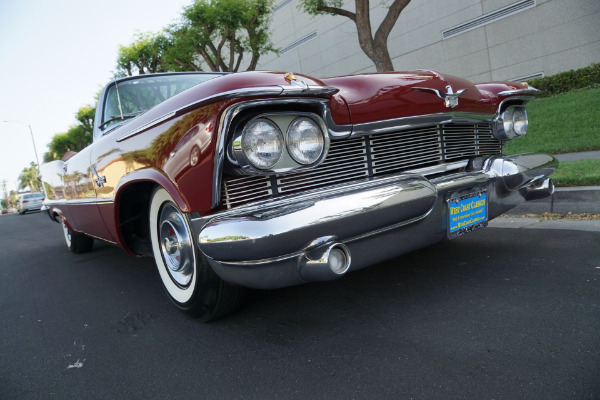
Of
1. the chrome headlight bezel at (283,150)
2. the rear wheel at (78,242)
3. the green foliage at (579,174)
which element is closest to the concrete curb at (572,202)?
the green foliage at (579,174)

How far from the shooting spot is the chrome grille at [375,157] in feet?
6.34

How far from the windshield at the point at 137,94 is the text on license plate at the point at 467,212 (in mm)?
2177

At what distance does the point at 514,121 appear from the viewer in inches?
116

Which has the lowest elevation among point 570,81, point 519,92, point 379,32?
point 519,92

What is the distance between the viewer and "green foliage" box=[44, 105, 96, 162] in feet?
109

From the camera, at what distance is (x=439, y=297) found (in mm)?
2326

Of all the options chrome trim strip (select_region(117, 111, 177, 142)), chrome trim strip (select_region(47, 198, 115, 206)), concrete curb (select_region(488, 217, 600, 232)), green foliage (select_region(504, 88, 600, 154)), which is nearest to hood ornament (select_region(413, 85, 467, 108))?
chrome trim strip (select_region(117, 111, 177, 142))

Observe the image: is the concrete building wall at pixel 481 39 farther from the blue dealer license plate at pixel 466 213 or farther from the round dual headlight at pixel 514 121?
the blue dealer license plate at pixel 466 213

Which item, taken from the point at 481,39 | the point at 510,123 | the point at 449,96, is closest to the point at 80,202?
the point at 449,96

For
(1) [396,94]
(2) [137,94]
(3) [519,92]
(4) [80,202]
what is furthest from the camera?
(4) [80,202]

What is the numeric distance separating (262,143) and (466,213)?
122cm

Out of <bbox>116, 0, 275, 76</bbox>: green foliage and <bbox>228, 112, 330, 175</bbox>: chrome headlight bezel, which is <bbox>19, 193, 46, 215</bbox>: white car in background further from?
<bbox>228, 112, 330, 175</bbox>: chrome headlight bezel

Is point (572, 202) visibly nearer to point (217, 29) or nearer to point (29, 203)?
point (217, 29)

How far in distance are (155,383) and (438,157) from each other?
6.32 feet
